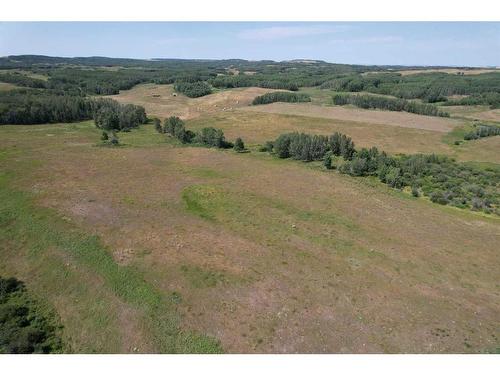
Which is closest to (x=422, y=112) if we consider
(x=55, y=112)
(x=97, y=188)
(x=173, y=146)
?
(x=173, y=146)

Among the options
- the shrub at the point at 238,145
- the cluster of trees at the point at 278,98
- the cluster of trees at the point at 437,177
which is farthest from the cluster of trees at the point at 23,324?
the cluster of trees at the point at 278,98

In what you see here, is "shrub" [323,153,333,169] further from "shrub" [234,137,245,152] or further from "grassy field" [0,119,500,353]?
"shrub" [234,137,245,152]

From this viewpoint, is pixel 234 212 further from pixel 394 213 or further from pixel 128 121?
pixel 128 121

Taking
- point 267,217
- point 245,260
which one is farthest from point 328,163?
point 245,260

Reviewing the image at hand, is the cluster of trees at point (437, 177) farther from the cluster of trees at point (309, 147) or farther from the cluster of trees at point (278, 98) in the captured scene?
the cluster of trees at point (278, 98)

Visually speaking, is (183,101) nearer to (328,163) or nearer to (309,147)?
(309,147)

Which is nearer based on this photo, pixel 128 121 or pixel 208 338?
pixel 208 338

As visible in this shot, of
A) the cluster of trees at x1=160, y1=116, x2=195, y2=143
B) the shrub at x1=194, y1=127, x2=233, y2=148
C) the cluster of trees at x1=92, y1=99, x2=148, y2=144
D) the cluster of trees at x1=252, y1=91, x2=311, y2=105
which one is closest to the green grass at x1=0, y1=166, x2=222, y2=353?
the shrub at x1=194, y1=127, x2=233, y2=148
